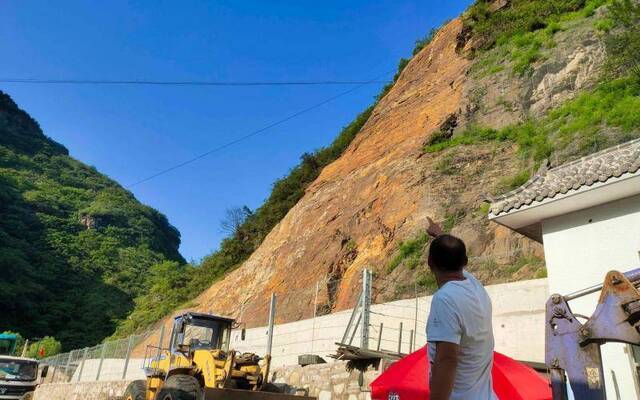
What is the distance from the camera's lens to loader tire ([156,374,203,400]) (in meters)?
9.08

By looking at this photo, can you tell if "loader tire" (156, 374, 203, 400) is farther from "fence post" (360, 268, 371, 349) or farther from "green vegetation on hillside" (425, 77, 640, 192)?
"green vegetation on hillside" (425, 77, 640, 192)

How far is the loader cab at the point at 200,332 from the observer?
10891mm

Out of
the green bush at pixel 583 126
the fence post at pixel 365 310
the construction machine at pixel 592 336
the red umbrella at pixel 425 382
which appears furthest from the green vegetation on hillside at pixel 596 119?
the construction machine at pixel 592 336

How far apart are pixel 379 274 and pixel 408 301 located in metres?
4.93

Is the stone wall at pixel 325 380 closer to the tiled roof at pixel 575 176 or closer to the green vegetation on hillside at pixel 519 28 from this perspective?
the tiled roof at pixel 575 176

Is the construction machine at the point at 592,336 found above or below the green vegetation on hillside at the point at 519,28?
below

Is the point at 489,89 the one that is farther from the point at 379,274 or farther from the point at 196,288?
the point at 196,288

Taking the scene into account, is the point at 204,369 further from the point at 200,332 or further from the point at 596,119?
the point at 596,119

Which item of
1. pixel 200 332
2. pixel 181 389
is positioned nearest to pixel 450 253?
pixel 181 389

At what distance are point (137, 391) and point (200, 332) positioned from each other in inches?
106

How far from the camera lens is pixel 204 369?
988 cm

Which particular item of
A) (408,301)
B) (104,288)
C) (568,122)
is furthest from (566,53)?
(104,288)

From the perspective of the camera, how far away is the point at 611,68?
17.0 metres

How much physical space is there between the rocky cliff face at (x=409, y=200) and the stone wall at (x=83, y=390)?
4978 mm
